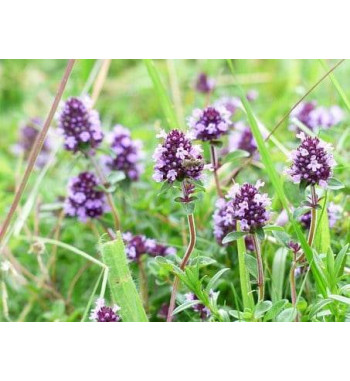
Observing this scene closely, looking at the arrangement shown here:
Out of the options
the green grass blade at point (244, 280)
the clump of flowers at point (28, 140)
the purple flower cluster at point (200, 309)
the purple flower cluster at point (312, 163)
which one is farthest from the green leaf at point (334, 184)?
the clump of flowers at point (28, 140)

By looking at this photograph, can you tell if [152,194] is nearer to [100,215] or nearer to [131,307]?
[100,215]

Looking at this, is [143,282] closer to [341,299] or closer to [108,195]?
[108,195]

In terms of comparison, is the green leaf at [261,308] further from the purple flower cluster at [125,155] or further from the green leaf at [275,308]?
the purple flower cluster at [125,155]

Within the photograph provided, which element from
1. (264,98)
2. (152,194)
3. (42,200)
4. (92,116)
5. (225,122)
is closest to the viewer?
(225,122)

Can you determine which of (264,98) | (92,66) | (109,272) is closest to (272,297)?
(109,272)

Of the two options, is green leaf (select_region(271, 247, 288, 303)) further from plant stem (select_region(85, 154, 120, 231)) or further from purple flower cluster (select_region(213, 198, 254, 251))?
plant stem (select_region(85, 154, 120, 231))

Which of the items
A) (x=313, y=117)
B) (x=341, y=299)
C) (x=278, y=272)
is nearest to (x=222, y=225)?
(x=278, y=272)
